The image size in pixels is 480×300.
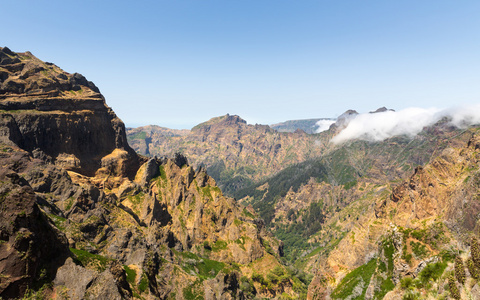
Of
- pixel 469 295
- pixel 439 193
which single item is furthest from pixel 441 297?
pixel 439 193

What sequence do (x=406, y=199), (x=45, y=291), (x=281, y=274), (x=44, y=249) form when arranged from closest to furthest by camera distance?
(x=45, y=291)
(x=44, y=249)
(x=406, y=199)
(x=281, y=274)

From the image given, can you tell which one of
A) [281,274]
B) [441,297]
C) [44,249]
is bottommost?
[281,274]

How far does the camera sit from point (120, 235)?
351 feet

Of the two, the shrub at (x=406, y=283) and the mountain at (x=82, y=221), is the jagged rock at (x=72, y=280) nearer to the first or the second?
the mountain at (x=82, y=221)

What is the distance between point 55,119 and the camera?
153250 mm

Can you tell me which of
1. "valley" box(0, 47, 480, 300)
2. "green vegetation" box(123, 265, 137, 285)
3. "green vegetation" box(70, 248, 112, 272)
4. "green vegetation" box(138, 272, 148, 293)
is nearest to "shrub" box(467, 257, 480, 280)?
"valley" box(0, 47, 480, 300)

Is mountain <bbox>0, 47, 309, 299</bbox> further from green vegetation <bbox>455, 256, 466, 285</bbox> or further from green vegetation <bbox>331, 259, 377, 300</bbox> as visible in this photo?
green vegetation <bbox>455, 256, 466, 285</bbox>

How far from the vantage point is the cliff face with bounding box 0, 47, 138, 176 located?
139m

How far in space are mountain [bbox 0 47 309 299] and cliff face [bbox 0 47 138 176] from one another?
63 centimetres

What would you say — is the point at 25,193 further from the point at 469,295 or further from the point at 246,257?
the point at 246,257

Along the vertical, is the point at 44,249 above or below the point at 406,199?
above

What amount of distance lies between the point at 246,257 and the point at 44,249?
16305 cm

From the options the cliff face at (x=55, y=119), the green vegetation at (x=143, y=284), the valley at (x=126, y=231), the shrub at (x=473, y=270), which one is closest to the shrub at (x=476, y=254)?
the valley at (x=126, y=231)

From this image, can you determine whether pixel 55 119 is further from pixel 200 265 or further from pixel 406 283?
pixel 406 283
